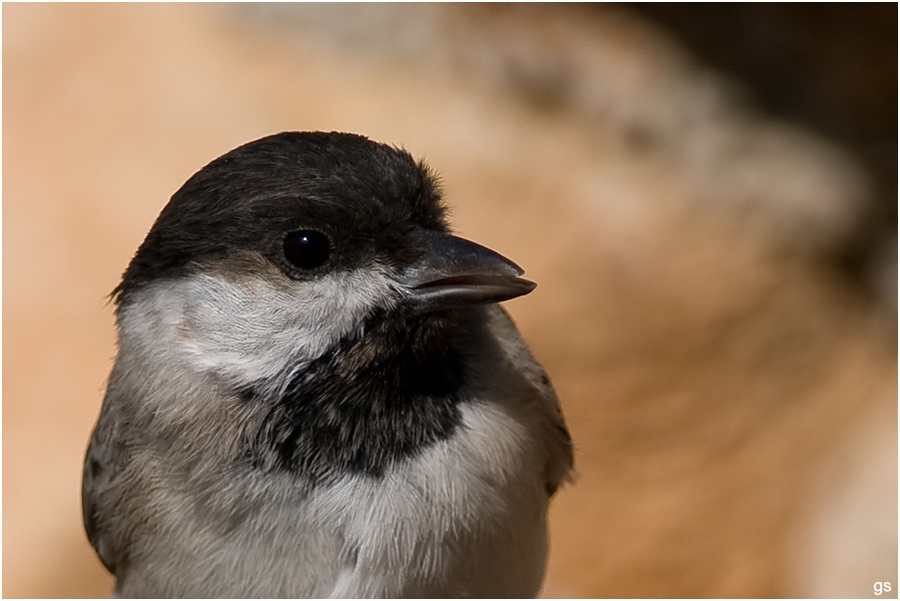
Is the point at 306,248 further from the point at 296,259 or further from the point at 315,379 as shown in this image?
the point at 315,379

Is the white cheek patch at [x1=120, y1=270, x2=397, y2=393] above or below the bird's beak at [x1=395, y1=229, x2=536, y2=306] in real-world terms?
below

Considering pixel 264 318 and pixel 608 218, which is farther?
pixel 608 218

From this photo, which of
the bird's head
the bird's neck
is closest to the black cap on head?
the bird's head

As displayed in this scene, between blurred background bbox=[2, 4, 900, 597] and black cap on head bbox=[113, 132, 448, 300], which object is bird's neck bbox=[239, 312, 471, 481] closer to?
black cap on head bbox=[113, 132, 448, 300]

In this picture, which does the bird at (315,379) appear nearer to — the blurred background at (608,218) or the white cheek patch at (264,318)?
the white cheek patch at (264,318)

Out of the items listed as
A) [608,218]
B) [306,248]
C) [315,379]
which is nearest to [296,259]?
[306,248]

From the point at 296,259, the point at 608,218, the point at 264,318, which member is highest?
the point at 608,218
